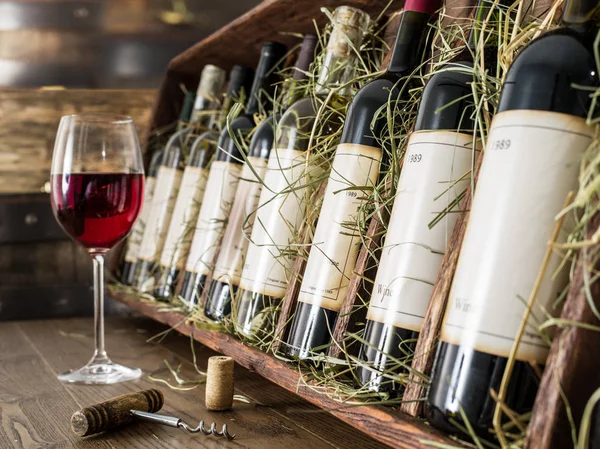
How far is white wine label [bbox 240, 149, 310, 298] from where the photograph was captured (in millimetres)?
931

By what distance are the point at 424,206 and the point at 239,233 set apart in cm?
48

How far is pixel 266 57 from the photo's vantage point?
1229mm

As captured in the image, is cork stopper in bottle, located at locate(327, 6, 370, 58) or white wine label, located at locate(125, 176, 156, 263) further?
white wine label, located at locate(125, 176, 156, 263)

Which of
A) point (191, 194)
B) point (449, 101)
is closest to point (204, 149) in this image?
point (191, 194)

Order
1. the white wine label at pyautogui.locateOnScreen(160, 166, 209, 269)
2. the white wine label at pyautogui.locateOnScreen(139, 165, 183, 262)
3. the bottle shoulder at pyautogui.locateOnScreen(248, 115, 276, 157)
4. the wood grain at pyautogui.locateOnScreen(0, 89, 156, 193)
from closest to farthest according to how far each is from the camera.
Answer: the bottle shoulder at pyautogui.locateOnScreen(248, 115, 276, 157) < the white wine label at pyautogui.locateOnScreen(160, 166, 209, 269) < the white wine label at pyautogui.locateOnScreen(139, 165, 183, 262) < the wood grain at pyautogui.locateOnScreen(0, 89, 156, 193)

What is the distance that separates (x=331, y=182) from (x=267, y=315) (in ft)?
0.74

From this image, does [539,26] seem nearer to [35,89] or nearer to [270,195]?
[270,195]

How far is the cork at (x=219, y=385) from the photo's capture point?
0.86m

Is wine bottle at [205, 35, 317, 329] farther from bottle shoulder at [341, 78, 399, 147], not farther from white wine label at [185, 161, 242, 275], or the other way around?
bottle shoulder at [341, 78, 399, 147]

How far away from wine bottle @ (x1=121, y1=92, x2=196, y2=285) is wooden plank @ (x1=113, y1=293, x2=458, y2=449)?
23.2 inches

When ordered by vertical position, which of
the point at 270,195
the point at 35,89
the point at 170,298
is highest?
the point at 35,89

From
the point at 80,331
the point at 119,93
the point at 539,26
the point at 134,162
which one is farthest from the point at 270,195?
the point at 119,93

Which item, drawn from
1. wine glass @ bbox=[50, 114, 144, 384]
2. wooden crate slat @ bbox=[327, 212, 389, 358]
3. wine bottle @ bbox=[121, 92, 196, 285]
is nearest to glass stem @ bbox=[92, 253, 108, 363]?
wine glass @ bbox=[50, 114, 144, 384]

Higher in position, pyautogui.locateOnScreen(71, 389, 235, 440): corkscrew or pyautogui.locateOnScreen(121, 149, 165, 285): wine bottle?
pyautogui.locateOnScreen(121, 149, 165, 285): wine bottle
